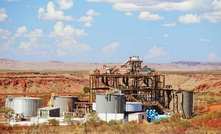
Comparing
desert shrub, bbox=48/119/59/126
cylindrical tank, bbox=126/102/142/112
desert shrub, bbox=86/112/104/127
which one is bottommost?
desert shrub, bbox=48/119/59/126

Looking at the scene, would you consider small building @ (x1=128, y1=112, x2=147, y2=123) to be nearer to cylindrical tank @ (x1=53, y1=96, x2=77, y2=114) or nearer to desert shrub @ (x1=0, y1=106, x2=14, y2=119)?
cylindrical tank @ (x1=53, y1=96, x2=77, y2=114)

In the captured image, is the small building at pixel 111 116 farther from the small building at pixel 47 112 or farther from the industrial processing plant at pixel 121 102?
the small building at pixel 47 112

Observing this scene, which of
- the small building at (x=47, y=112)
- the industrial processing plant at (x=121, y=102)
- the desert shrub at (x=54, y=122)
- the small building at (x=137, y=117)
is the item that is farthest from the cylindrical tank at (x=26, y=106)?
the small building at (x=137, y=117)

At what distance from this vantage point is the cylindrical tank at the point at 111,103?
48.1m

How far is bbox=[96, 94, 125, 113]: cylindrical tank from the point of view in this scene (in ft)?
158

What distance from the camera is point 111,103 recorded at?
48.1 meters

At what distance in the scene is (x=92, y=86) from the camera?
182ft

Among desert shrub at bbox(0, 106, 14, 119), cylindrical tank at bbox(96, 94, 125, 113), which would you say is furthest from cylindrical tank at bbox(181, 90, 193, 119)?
desert shrub at bbox(0, 106, 14, 119)

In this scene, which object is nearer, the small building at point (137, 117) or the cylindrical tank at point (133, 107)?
the small building at point (137, 117)

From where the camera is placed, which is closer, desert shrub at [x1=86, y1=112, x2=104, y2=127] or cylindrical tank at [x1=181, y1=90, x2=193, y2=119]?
desert shrub at [x1=86, y1=112, x2=104, y2=127]

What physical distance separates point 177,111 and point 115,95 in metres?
7.70

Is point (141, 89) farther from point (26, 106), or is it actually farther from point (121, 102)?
point (26, 106)

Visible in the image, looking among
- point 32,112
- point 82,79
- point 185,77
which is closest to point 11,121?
point 32,112

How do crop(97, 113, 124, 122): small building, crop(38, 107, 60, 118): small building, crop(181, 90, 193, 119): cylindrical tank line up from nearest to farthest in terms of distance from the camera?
crop(97, 113, 124, 122): small building → crop(38, 107, 60, 118): small building → crop(181, 90, 193, 119): cylindrical tank
